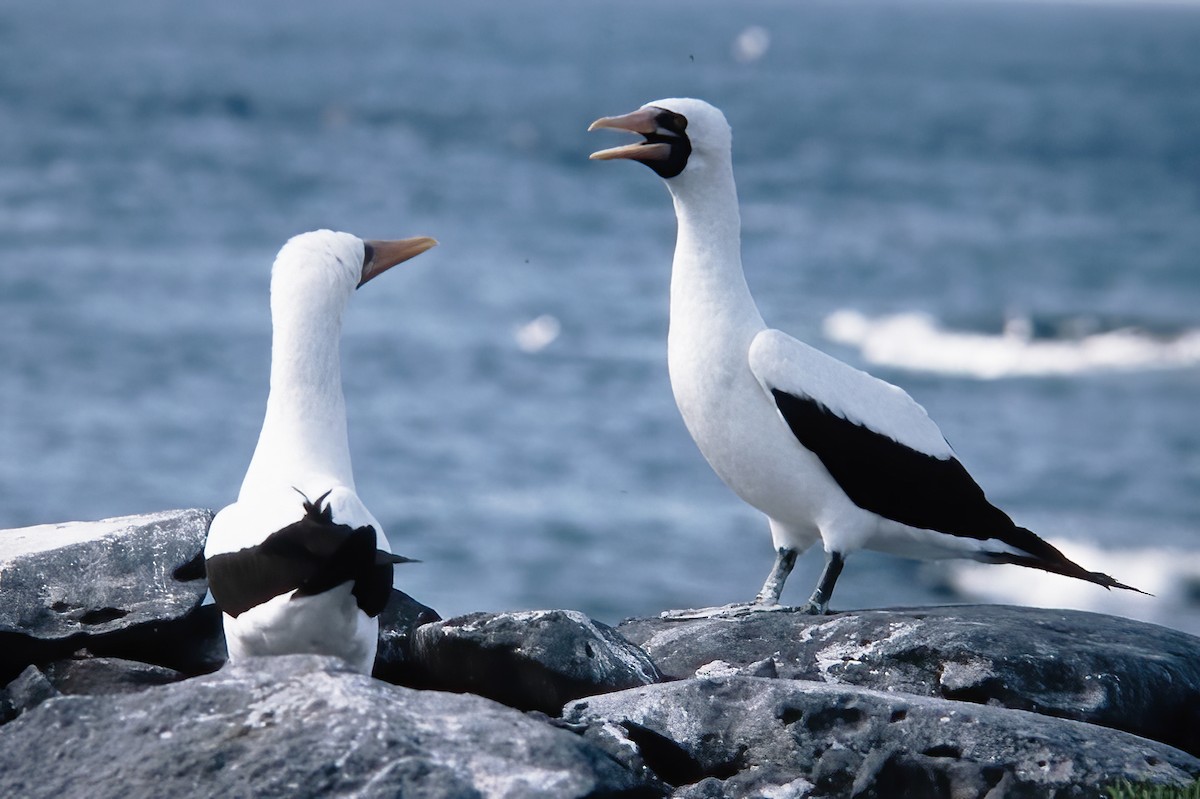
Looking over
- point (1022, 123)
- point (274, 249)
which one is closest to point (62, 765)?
point (274, 249)

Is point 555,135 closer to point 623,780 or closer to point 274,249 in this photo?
point 274,249

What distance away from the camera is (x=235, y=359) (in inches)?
899

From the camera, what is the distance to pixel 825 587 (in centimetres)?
725

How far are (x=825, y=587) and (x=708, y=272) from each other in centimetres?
142

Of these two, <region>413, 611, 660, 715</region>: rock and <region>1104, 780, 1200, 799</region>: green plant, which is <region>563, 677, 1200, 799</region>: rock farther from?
<region>413, 611, 660, 715</region>: rock

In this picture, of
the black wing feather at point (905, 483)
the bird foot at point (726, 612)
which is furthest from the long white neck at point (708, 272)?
the bird foot at point (726, 612)

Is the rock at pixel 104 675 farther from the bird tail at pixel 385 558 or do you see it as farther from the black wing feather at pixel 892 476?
the black wing feather at pixel 892 476

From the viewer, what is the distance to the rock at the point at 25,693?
549 cm

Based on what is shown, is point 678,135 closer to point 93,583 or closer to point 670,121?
point 670,121

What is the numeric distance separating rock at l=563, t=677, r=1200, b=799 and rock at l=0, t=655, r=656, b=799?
0.60 m

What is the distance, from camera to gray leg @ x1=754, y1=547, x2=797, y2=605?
7.44 meters

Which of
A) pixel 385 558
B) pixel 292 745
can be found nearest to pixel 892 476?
pixel 385 558

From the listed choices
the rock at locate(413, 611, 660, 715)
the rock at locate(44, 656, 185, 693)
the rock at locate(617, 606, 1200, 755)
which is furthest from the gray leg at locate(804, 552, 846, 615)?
the rock at locate(44, 656, 185, 693)

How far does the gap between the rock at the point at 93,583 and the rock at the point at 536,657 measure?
1.00m
